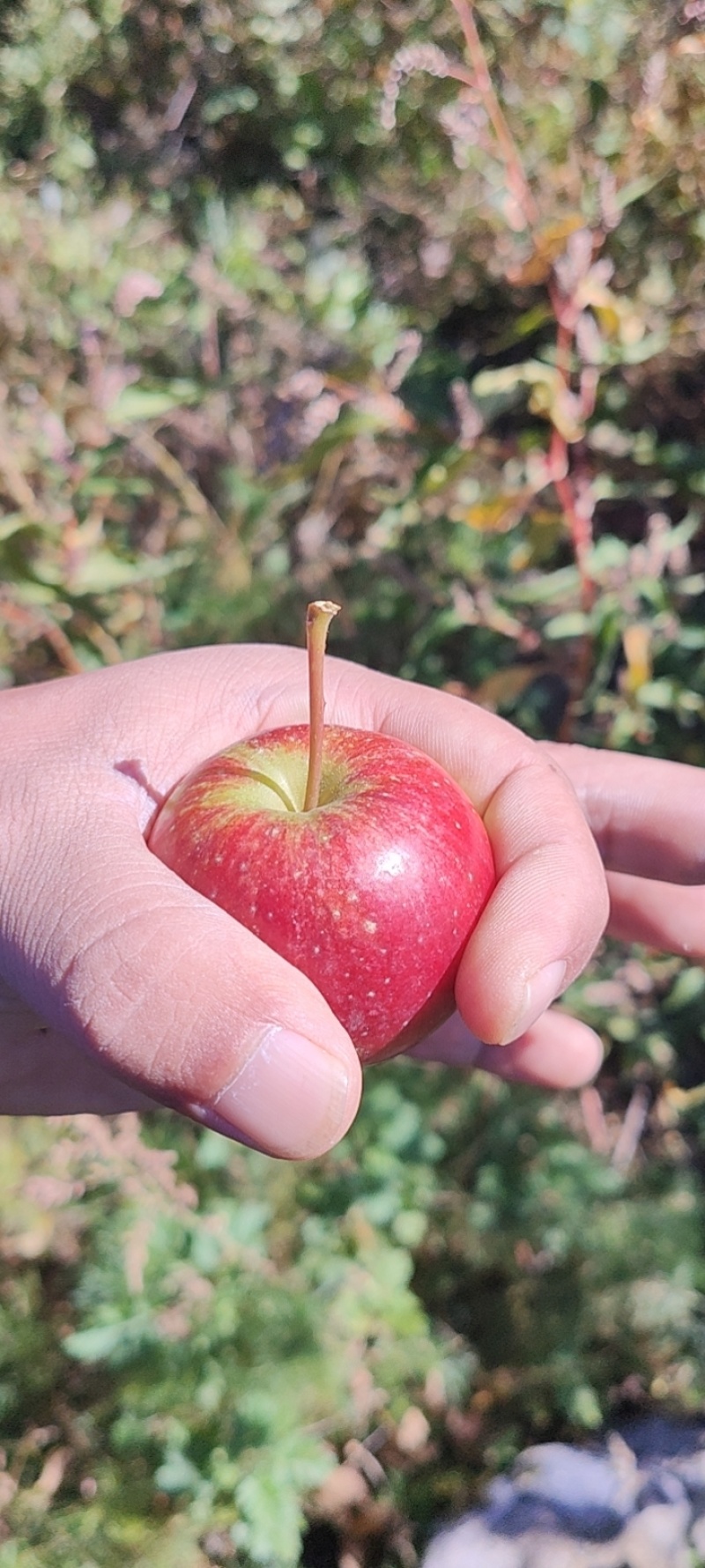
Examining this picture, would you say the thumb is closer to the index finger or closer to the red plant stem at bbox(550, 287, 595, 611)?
the index finger

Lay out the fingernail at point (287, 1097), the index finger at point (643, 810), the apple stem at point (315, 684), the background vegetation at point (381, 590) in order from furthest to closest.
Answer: the background vegetation at point (381, 590) → the index finger at point (643, 810) → the apple stem at point (315, 684) → the fingernail at point (287, 1097)

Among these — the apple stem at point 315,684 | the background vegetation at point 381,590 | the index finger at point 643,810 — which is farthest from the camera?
the background vegetation at point 381,590

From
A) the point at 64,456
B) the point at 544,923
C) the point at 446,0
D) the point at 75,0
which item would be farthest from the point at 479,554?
the point at 75,0

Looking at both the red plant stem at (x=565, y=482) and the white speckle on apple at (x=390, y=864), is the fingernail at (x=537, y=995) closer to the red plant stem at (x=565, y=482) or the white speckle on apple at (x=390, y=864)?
the white speckle on apple at (x=390, y=864)

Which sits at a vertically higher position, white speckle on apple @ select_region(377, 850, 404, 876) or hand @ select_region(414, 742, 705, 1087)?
white speckle on apple @ select_region(377, 850, 404, 876)

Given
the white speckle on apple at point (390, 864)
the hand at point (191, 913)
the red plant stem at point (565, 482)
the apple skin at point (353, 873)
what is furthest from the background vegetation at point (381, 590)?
the white speckle on apple at point (390, 864)

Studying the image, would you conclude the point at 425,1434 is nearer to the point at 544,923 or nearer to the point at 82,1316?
the point at 82,1316

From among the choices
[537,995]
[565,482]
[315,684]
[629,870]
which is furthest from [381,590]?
[537,995]

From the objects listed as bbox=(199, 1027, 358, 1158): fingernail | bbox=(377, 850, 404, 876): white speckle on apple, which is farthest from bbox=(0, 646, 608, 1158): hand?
bbox=(377, 850, 404, 876): white speckle on apple
